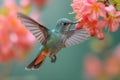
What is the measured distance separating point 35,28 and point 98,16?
313 millimetres

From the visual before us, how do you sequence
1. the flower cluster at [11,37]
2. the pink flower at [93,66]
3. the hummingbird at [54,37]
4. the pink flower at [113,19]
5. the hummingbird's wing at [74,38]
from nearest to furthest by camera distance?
1. the pink flower at [113,19]
2. the hummingbird at [54,37]
3. the hummingbird's wing at [74,38]
4. the flower cluster at [11,37]
5. the pink flower at [93,66]

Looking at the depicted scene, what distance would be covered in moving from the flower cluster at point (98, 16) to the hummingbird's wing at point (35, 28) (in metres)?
0.20

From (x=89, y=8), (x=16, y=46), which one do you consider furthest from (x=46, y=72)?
(x=89, y=8)

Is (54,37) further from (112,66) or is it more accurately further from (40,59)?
(112,66)

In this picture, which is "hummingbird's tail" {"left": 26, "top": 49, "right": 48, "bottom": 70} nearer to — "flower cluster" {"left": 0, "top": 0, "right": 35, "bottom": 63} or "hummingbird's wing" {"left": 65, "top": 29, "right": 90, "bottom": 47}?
"hummingbird's wing" {"left": 65, "top": 29, "right": 90, "bottom": 47}

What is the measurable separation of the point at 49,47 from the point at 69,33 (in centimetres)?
10

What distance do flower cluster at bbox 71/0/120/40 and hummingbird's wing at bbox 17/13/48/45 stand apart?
0.67 ft

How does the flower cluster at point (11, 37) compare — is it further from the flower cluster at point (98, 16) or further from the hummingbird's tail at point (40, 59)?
the flower cluster at point (98, 16)

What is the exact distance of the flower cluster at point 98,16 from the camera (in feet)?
4.68

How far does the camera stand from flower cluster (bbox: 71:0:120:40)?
1.43 metres

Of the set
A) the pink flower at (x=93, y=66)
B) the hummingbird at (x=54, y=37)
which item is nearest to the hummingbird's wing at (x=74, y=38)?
the hummingbird at (x=54, y=37)

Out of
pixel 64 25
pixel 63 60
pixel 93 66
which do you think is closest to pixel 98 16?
pixel 64 25

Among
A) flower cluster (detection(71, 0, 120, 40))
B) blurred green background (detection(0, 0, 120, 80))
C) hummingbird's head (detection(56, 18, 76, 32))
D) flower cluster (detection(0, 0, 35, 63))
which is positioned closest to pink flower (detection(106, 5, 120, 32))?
flower cluster (detection(71, 0, 120, 40))

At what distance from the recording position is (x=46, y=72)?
5086mm
